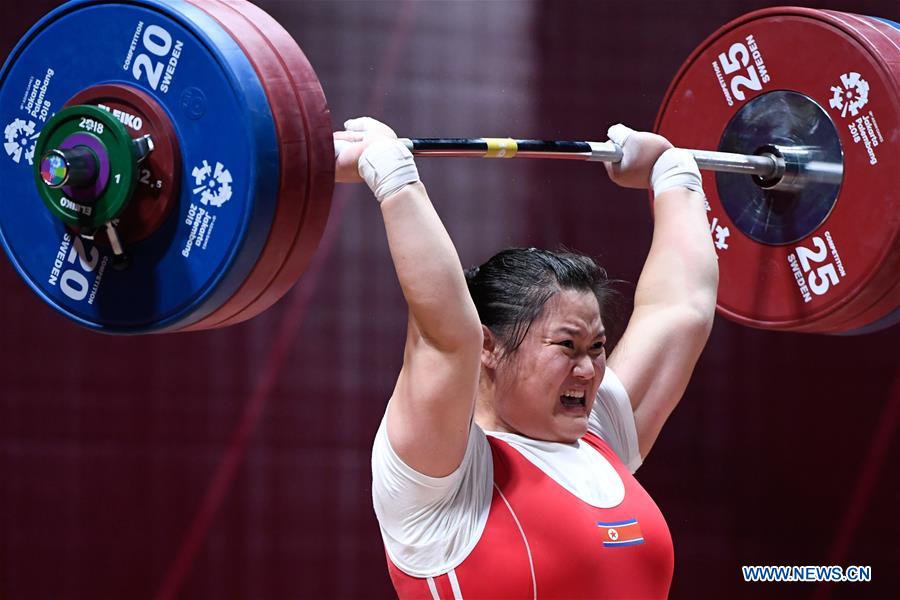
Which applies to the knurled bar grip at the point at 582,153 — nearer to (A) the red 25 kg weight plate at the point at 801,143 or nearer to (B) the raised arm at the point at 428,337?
(A) the red 25 kg weight plate at the point at 801,143

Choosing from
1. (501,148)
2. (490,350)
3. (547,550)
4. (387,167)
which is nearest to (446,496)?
(547,550)

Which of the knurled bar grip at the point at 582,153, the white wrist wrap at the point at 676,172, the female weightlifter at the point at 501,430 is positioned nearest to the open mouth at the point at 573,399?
the female weightlifter at the point at 501,430

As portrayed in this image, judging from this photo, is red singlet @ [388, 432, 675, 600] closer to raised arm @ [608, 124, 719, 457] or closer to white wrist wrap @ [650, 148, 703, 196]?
raised arm @ [608, 124, 719, 457]

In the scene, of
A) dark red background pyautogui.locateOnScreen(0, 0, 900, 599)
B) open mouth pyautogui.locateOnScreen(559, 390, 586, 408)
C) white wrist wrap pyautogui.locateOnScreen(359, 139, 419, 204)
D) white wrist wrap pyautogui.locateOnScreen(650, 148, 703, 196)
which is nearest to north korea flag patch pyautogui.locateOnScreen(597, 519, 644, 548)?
open mouth pyautogui.locateOnScreen(559, 390, 586, 408)

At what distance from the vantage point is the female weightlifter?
1.91m

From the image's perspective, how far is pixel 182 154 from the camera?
191 cm

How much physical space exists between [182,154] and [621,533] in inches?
39.1

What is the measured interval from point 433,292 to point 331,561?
1.94 metres

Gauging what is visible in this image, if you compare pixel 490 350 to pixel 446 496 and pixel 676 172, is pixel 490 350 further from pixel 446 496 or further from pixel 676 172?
pixel 676 172

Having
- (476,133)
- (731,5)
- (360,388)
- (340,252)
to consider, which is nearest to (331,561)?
(360,388)

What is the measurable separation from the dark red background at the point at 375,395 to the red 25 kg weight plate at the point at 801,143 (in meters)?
1.05

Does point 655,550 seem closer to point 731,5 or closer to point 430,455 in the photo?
point 430,455

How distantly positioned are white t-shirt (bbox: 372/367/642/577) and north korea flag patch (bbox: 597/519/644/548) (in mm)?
43

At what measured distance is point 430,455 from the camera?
192 cm
